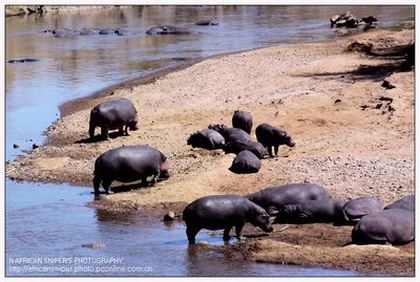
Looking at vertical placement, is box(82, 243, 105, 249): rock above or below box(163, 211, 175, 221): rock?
above

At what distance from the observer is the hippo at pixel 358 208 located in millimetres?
10258

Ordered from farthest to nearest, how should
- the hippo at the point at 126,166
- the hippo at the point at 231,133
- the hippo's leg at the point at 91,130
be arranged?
the hippo's leg at the point at 91,130, the hippo at the point at 231,133, the hippo at the point at 126,166

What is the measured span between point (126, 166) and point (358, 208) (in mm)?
3741

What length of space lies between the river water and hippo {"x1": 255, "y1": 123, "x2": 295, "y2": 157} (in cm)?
309

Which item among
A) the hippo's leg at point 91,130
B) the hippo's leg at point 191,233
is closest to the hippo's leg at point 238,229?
the hippo's leg at point 191,233

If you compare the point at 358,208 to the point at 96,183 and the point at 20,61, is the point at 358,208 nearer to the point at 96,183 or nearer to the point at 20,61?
→ the point at 96,183

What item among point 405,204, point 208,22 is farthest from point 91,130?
point 208,22

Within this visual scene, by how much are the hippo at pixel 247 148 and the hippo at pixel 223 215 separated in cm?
368

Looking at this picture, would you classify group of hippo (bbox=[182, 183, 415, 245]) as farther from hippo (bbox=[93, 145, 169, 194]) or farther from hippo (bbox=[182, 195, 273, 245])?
hippo (bbox=[93, 145, 169, 194])

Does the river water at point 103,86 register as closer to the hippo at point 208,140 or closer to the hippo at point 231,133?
the hippo at point 208,140

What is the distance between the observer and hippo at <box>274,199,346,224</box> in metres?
10.6

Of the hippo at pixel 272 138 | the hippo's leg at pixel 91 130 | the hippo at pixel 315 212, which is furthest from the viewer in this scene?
the hippo's leg at pixel 91 130

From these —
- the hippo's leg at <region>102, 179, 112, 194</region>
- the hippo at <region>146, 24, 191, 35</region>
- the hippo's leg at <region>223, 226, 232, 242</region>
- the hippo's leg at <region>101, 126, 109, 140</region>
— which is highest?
the hippo's leg at <region>223, 226, 232, 242</region>

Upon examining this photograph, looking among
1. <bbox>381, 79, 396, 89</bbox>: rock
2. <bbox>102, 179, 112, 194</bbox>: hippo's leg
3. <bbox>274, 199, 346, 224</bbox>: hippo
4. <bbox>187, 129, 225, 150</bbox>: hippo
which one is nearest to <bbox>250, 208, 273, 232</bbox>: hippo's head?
<bbox>274, 199, 346, 224</bbox>: hippo
